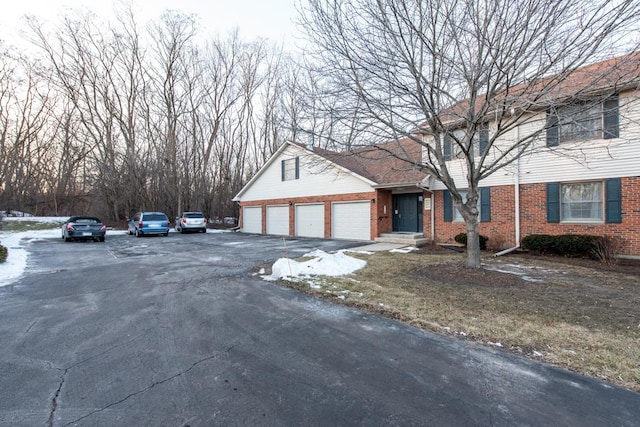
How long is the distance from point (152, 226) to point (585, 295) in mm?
19921

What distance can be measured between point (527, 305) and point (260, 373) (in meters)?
4.42

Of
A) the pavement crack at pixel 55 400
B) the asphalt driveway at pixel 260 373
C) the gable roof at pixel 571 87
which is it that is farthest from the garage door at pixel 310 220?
the pavement crack at pixel 55 400

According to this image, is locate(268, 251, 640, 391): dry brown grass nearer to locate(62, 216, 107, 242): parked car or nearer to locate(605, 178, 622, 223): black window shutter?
locate(605, 178, 622, 223): black window shutter

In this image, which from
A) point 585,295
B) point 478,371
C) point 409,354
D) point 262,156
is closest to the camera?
point 478,371

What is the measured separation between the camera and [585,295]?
5750mm

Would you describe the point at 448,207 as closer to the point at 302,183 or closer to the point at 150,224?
the point at 302,183

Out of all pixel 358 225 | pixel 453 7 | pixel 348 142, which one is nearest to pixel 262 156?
pixel 358 225

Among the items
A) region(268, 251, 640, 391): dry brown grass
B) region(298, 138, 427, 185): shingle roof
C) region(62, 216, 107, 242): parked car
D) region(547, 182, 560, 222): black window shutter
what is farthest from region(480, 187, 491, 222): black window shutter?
region(62, 216, 107, 242): parked car

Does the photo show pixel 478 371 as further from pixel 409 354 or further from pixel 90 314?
pixel 90 314

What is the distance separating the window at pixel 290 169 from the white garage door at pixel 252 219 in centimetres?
346

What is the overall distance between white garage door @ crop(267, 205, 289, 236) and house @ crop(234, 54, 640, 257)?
0.31 ft

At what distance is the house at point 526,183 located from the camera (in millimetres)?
7055

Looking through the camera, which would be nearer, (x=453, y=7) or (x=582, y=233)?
(x=453, y=7)

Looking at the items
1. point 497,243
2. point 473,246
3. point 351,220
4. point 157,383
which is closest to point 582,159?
point 497,243
